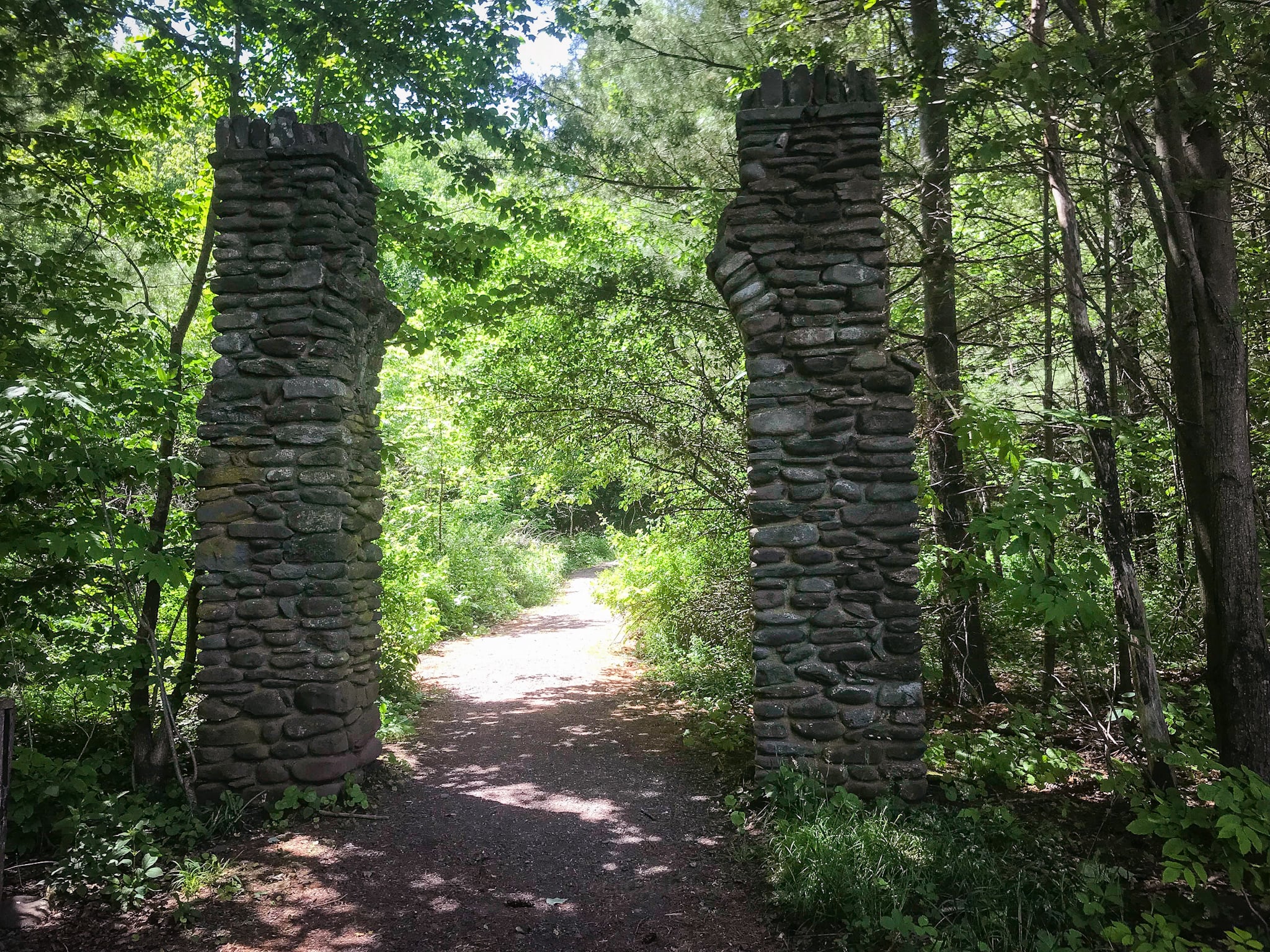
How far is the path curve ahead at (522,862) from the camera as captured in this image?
3.51 m

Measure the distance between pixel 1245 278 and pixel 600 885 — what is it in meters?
5.93

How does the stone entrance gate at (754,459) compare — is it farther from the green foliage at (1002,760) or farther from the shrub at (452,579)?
the shrub at (452,579)

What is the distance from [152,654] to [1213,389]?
20.8 feet

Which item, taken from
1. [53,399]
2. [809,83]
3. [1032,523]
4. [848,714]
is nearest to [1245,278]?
[1032,523]

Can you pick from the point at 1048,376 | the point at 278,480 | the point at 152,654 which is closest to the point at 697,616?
the point at 1048,376

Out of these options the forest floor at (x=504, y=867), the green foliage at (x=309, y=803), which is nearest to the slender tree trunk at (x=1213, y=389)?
the forest floor at (x=504, y=867)

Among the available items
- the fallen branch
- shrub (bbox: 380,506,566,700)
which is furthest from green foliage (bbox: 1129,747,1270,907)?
shrub (bbox: 380,506,566,700)

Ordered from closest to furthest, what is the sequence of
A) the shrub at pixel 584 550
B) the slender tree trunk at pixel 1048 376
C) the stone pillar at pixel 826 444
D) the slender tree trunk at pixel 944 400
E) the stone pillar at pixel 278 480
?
the stone pillar at pixel 826 444
the stone pillar at pixel 278 480
the slender tree trunk at pixel 1048 376
the slender tree trunk at pixel 944 400
the shrub at pixel 584 550

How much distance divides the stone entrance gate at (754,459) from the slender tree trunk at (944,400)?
60.5 inches

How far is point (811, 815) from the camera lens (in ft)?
13.7

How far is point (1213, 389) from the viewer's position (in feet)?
13.9

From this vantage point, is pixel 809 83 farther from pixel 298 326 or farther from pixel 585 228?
pixel 585 228

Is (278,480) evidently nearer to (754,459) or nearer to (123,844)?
(123,844)

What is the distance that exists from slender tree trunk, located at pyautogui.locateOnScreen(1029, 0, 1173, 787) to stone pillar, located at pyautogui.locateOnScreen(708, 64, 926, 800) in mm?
1123
